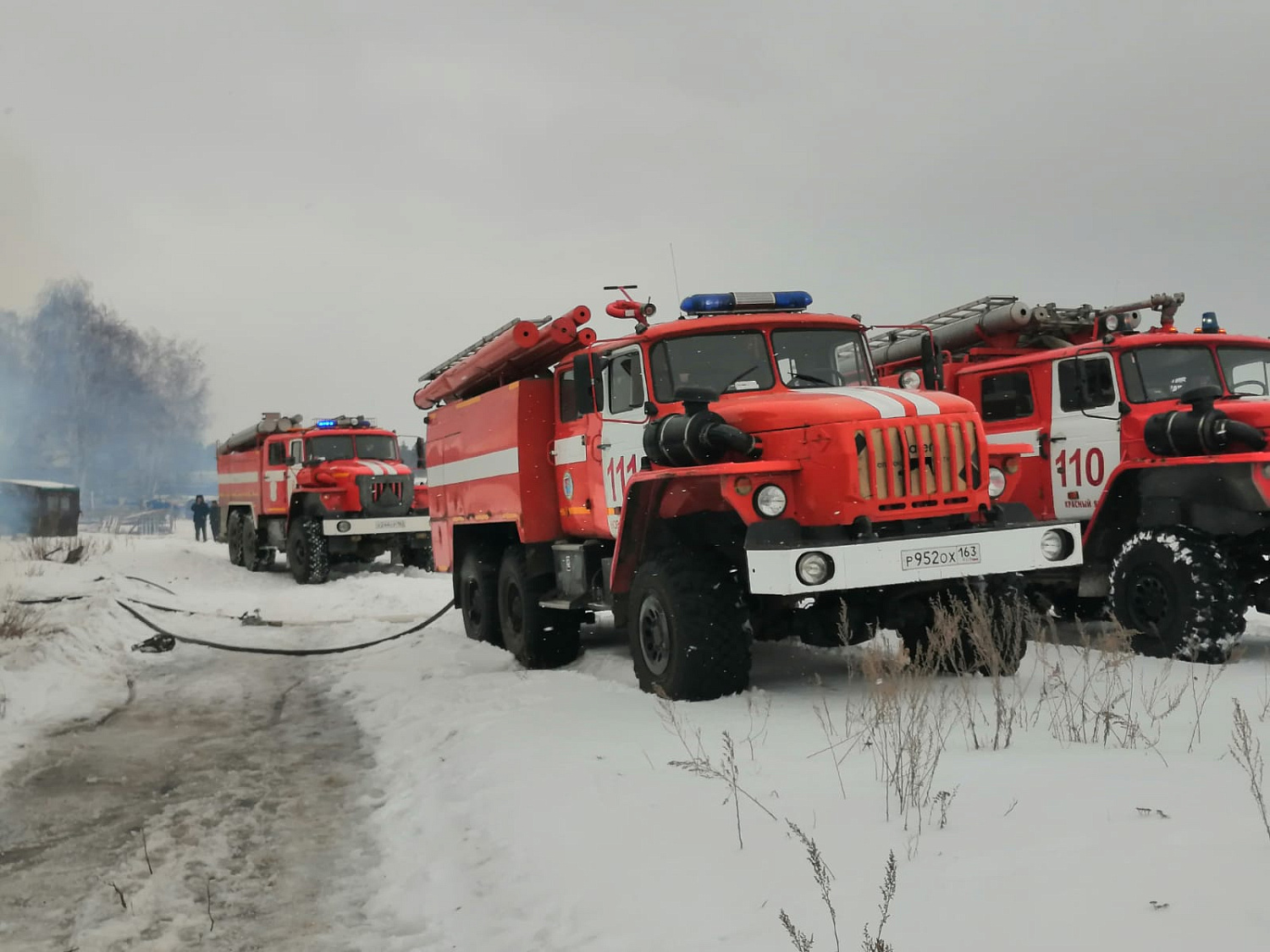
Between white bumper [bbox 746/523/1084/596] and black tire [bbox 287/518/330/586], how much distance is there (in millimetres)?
14216

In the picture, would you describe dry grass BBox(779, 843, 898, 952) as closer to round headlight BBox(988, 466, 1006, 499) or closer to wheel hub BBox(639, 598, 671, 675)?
wheel hub BBox(639, 598, 671, 675)

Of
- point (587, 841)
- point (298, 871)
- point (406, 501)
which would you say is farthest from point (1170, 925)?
point (406, 501)

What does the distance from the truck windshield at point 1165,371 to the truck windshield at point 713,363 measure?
3117mm

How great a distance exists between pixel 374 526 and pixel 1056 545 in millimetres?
14485

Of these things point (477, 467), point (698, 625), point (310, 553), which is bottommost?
point (698, 625)

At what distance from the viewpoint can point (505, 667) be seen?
9414 mm

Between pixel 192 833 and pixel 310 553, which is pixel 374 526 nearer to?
pixel 310 553

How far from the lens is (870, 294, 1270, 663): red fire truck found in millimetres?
7480

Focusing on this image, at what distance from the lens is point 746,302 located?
26.0 feet

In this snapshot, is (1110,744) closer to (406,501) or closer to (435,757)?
(435,757)

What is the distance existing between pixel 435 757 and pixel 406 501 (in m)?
14.0

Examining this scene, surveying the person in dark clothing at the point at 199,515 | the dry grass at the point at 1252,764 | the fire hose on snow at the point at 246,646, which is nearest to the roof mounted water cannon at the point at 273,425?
the fire hose on snow at the point at 246,646

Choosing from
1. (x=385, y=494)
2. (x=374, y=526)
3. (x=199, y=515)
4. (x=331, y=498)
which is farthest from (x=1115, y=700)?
(x=199, y=515)

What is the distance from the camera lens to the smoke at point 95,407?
32312 millimetres
